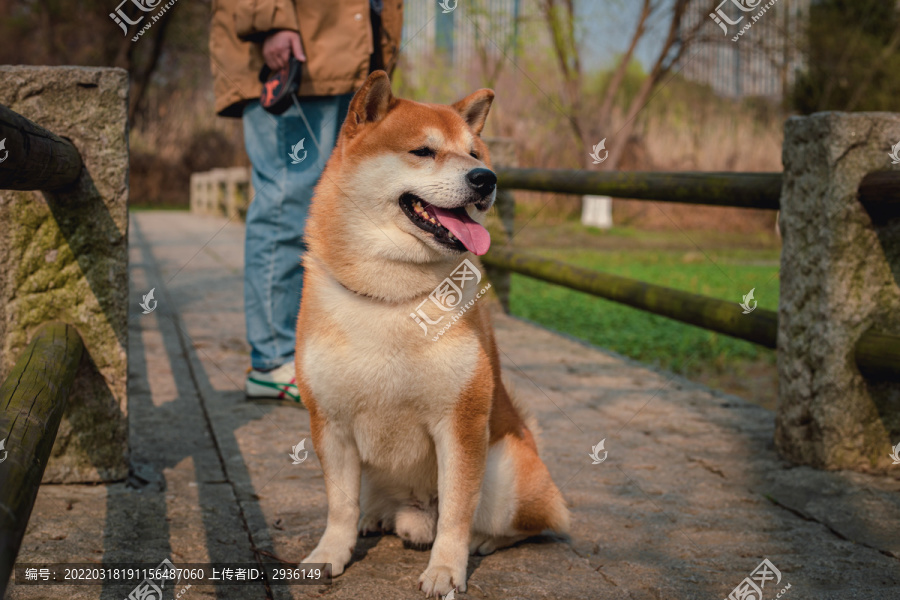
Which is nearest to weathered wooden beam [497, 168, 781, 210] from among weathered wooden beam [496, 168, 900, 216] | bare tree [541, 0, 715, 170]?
weathered wooden beam [496, 168, 900, 216]

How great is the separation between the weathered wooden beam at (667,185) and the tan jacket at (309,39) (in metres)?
1.45

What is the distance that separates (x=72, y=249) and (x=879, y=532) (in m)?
2.56

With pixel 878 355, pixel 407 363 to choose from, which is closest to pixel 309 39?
pixel 407 363

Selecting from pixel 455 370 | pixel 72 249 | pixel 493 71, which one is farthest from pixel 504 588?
pixel 493 71

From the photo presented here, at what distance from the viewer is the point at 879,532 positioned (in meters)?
2.28

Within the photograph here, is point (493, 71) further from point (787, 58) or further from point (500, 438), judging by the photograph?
point (500, 438)

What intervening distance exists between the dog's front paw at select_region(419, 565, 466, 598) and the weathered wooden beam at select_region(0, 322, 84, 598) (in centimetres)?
90

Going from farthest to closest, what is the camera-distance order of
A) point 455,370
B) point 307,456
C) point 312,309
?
point 307,456
point 312,309
point 455,370

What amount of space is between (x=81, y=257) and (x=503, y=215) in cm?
392

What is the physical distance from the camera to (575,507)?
97.7 inches

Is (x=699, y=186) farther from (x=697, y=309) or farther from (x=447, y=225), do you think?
(x=447, y=225)

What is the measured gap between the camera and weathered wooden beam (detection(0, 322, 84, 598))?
42.8 inches

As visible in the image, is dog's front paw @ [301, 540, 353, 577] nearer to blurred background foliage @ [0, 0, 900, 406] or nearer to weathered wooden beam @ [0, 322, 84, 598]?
weathered wooden beam @ [0, 322, 84, 598]

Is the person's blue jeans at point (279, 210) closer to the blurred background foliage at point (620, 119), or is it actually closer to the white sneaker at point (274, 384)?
the white sneaker at point (274, 384)
